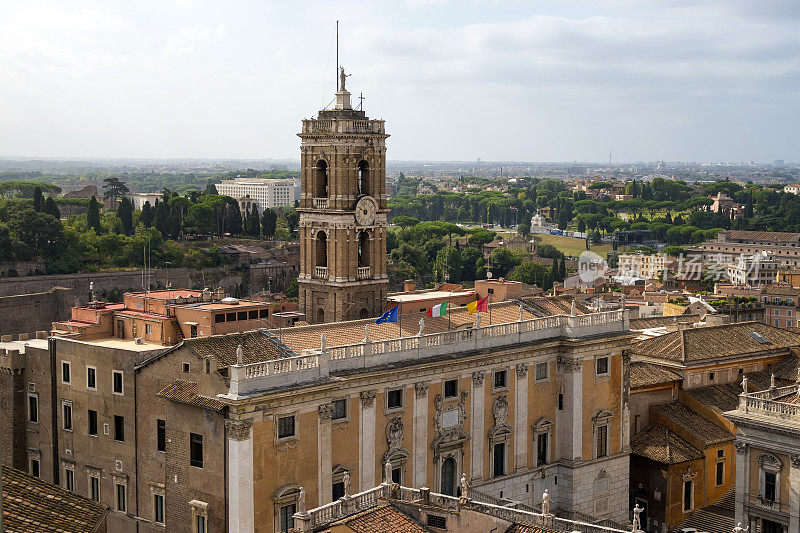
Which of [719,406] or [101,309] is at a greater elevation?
[101,309]

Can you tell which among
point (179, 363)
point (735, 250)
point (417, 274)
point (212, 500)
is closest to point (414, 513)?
point (212, 500)

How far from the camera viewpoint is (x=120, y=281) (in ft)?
372

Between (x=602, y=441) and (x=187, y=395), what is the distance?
63.0 feet

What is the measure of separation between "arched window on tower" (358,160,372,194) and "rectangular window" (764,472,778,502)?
19405 millimetres

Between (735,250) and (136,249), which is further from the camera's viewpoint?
(735,250)

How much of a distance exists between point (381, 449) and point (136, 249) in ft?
288

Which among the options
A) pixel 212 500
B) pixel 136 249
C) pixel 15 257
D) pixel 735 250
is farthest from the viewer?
pixel 735 250

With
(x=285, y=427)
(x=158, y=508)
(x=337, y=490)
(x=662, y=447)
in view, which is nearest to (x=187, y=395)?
(x=285, y=427)

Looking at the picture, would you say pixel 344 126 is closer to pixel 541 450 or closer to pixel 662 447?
pixel 541 450

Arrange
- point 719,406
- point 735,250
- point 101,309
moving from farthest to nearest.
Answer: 1. point 735,250
2. point 719,406
3. point 101,309

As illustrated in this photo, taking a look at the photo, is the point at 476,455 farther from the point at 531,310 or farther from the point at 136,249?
the point at 136,249

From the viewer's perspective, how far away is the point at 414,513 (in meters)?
25.0

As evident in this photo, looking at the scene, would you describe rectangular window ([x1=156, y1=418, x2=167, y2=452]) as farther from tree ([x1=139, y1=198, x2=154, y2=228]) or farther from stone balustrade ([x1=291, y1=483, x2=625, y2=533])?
tree ([x1=139, y1=198, x2=154, y2=228])

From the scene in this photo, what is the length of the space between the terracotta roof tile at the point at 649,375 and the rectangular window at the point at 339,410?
55.6 ft
